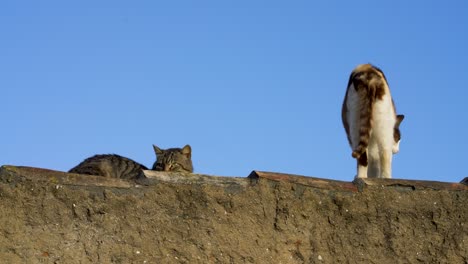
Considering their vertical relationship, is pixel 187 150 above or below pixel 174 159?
above

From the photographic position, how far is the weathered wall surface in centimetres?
398

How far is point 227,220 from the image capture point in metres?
4.27

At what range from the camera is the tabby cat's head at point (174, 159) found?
30.6 ft

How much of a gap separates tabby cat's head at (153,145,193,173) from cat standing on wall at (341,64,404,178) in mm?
2430

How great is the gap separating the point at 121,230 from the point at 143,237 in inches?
4.5

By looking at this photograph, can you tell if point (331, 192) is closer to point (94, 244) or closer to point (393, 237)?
point (393, 237)

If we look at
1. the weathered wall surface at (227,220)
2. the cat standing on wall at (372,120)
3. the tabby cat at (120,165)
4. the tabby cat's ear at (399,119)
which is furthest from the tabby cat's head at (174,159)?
the weathered wall surface at (227,220)

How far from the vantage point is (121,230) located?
408cm

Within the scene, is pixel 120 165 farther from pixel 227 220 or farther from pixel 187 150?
pixel 227 220

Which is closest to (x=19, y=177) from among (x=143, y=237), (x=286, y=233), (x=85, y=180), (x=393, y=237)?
(x=85, y=180)

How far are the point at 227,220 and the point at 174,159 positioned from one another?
206 inches

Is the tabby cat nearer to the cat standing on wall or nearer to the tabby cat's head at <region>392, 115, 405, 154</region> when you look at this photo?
the cat standing on wall

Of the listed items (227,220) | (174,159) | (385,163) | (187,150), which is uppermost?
(187,150)

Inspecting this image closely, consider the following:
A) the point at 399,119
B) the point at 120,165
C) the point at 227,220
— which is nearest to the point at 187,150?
the point at 120,165
